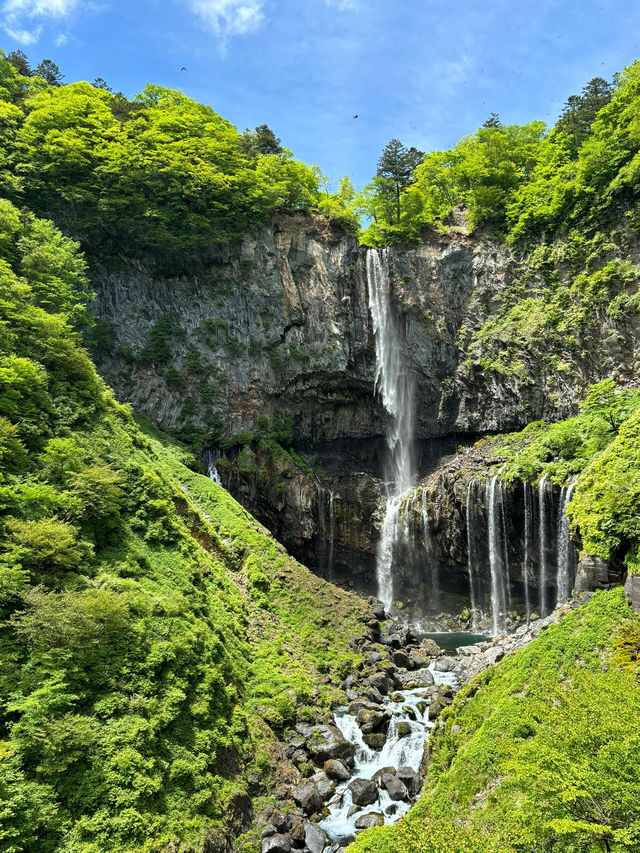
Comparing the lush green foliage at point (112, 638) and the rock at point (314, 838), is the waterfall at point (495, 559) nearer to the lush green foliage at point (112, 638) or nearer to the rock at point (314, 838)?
the lush green foliage at point (112, 638)

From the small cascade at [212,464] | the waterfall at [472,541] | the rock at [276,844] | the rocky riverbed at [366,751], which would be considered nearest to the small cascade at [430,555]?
the waterfall at [472,541]

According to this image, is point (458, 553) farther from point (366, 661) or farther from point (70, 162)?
point (70, 162)

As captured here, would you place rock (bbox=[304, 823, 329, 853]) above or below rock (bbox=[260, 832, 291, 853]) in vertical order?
below

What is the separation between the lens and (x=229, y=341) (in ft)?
121

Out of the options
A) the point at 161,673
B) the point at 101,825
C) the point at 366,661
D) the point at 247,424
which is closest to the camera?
the point at 101,825

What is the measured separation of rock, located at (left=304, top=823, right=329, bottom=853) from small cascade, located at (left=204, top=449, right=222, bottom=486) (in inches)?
934

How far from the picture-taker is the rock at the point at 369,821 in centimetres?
1132

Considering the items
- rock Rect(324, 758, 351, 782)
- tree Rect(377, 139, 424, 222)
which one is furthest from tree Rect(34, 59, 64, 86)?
rock Rect(324, 758, 351, 782)

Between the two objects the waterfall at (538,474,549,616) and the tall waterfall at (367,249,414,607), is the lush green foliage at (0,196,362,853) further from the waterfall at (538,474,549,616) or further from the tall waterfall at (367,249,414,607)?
the tall waterfall at (367,249,414,607)

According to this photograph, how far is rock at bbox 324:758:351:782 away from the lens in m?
13.2

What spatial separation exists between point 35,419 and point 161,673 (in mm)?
8639

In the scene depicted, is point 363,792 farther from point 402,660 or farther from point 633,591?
point 633,591

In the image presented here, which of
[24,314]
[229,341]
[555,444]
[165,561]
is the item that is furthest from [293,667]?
[229,341]

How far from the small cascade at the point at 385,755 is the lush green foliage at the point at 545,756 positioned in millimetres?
2170
